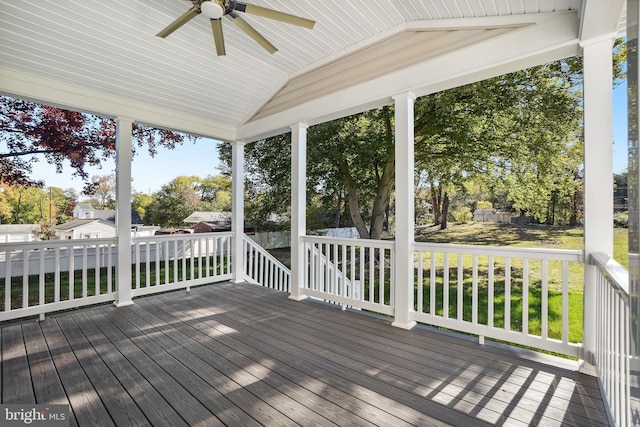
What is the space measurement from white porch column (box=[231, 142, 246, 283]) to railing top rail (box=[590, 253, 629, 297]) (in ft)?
15.5

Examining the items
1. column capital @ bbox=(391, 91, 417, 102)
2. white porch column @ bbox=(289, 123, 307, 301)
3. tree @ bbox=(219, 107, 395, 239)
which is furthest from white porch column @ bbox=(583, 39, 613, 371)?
tree @ bbox=(219, 107, 395, 239)

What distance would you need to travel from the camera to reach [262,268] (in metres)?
5.76

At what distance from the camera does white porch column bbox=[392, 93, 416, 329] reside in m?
3.27

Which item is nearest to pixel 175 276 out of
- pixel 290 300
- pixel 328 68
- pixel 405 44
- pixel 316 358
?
pixel 290 300

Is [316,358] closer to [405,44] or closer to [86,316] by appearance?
[86,316]

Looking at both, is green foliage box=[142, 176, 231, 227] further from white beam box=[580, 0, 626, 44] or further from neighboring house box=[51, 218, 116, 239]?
white beam box=[580, 0, 626, 44]

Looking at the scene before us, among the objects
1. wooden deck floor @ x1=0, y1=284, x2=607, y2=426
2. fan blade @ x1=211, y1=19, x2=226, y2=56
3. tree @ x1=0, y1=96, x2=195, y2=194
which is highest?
fan blade @ x1=211, y1=19, x2=226, y2=56

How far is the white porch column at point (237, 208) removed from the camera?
5.46 metres

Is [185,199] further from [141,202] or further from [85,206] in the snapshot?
[85,206]

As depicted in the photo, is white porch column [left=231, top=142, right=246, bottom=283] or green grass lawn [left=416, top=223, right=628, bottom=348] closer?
green grass lawn [left=416, top=223, right=628, bottom=348]

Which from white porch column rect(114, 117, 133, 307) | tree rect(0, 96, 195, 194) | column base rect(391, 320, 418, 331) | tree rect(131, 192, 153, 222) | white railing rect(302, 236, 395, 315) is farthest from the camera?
tree rect(131, 192, 153, 222)

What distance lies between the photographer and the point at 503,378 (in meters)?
2.23

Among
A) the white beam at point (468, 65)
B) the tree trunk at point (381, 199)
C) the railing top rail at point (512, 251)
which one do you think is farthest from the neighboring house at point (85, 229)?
the tree trunk at point (381, 199)

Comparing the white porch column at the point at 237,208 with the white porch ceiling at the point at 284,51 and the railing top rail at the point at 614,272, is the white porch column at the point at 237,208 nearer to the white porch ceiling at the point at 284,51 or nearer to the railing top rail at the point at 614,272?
the white porch ceiling at the point at 284,51
